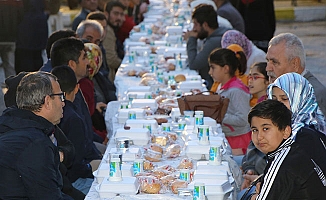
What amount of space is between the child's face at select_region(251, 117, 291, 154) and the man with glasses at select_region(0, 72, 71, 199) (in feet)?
3.75

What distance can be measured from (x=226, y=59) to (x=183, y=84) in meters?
0.64

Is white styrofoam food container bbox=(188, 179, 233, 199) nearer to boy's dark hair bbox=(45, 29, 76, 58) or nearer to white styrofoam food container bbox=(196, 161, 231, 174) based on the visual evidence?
white styrofoam food container bbox=(196, 161, 231, 174)

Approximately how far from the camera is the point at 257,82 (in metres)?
6.46

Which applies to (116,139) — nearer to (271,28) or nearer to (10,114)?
(10,114)

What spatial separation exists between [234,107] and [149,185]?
2.42 meters

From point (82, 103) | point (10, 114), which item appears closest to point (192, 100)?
point (82, 103)

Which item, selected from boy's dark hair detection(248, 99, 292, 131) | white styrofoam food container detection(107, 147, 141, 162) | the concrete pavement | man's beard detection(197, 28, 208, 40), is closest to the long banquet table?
white styrofoam food container detection(107, 147, 141, 162)

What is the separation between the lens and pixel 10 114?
4211 millimetres

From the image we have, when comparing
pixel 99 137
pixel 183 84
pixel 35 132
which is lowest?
pixel 99 137

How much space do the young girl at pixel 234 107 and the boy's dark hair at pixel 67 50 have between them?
53.5 inches

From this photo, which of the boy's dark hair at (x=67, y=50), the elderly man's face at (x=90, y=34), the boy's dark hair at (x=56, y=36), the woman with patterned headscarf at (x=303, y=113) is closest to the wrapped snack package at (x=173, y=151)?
the woman with patterned headscarf at (x=303, y=113)

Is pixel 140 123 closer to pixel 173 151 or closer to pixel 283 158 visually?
pixel 173 151

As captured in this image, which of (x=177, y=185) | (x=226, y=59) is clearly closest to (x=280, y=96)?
(x=177, y=185)

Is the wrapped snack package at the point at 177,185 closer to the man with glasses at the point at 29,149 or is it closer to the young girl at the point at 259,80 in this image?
→ the man with glasses at the point at 29,149
